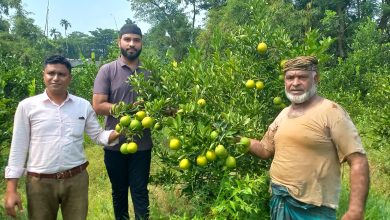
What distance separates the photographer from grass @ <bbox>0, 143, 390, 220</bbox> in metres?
4.46

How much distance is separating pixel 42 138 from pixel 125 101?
2.79ft

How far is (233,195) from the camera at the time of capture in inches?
115

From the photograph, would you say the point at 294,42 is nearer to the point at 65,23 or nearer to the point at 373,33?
the point at 373,33

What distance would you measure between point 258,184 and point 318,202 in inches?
19.8

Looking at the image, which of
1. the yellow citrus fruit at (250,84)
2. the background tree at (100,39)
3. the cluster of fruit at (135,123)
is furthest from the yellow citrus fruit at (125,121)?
the background tree at (100,39)

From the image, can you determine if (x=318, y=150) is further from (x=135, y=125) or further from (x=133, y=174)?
(x=133, y=174)

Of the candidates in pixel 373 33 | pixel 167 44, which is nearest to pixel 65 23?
pixel 167 44

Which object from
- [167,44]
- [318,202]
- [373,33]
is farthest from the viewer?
[167,44]

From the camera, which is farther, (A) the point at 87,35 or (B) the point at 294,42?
(A) the point at 87,35

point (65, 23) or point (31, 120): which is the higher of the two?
point (65, 23)

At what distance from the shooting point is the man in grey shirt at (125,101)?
3.73m

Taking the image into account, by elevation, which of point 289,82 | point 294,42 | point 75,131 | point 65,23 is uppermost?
point 65,23

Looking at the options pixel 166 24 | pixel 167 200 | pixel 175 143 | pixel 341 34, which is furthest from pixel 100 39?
pixel 175 143

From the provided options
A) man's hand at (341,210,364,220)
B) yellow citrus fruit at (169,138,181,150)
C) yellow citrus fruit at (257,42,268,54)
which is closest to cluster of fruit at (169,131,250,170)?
yellow citrus fruit at (169,138,181,150)
